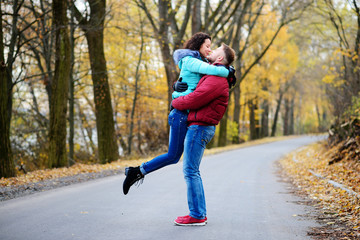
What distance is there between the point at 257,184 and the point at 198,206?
5.83 metres

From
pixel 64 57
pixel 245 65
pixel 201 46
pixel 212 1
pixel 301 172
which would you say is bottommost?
pixel 301 172

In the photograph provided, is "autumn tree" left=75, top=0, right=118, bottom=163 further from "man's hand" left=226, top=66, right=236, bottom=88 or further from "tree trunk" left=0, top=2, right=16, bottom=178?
"man's hand" left=226, top=66, right=236, bottom=88

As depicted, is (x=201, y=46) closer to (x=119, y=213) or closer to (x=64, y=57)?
(x=119, y=213)

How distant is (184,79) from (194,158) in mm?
918

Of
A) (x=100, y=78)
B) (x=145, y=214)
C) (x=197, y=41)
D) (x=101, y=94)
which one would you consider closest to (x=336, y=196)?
(x=145, y=214)

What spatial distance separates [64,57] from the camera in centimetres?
1466

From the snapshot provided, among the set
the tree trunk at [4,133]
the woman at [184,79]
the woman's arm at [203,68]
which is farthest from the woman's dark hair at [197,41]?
the tree trunk at [4,133]

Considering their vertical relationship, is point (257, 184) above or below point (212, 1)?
below

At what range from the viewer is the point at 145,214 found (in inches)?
222

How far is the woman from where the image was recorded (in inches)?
180

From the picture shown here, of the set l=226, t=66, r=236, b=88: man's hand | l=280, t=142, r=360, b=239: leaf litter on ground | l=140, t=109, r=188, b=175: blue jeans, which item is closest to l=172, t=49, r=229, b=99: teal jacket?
l=226, t=66, r=236, b=88: man's hand

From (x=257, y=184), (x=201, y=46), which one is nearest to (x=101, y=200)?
(x=201, y=46)

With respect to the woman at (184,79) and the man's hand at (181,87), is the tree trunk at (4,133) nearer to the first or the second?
the woman at (184,79)

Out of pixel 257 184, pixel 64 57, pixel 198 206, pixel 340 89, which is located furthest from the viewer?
pixel 340 89
